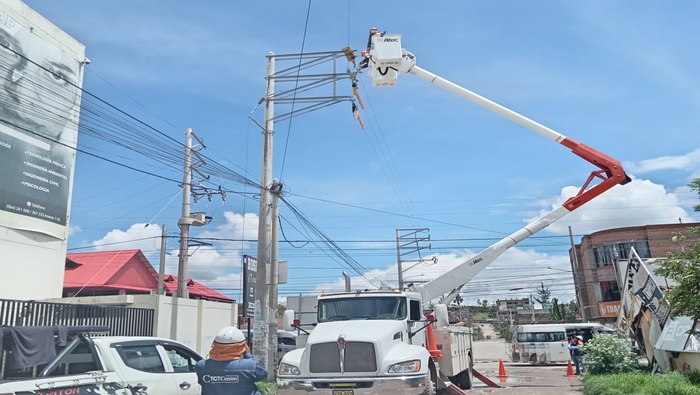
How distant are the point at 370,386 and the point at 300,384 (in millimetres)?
1279

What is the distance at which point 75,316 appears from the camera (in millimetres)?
12352

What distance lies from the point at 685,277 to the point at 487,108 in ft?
31.2

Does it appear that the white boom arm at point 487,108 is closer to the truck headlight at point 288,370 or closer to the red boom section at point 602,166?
the red boom section at point 602,166

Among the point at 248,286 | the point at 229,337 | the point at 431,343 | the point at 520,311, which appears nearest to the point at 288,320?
the point at 431,343

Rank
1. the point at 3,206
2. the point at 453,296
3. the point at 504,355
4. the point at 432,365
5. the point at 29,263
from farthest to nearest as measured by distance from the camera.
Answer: the point at 504,355, the point at 453,296, the point at 29,263, the point at 3,206, the point at 432,365

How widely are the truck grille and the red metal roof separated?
2438cm

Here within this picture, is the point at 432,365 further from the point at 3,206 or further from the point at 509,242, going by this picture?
the point at 3,206

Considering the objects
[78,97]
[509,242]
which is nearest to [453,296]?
[509,242]

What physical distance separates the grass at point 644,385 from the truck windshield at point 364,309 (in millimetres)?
4777

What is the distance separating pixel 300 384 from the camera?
955cm

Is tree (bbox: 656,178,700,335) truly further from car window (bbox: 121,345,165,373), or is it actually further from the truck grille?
car window (bbox: 121,345,165,373)

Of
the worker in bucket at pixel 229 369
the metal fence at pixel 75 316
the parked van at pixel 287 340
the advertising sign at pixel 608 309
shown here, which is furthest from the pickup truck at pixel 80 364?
the advertising sign at pixel 608 309

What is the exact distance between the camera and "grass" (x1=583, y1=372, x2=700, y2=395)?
1010 cm

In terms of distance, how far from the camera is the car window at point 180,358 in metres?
8.27
